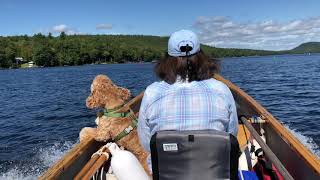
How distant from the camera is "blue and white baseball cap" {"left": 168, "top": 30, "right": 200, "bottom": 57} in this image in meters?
3.07

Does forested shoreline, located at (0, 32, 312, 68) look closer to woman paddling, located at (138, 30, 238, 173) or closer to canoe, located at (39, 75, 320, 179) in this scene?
canoe, located at (39, 75, 320, 179)

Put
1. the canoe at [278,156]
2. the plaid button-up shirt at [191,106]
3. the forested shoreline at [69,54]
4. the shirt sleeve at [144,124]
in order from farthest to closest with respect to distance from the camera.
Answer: the forested shoreline at [69,54], the canoe at [278,156], the shirt sleeve at [144,124], the plaid button-up shirt at [191,106]

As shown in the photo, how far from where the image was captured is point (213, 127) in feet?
→ 9.95

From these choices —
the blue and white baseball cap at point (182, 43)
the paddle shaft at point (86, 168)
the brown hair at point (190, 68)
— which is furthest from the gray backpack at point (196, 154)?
the paddle shaft at point (86, 168)

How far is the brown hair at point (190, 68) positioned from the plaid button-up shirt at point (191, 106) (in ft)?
0.15

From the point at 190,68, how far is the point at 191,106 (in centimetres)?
28

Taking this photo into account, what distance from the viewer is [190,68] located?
310cm

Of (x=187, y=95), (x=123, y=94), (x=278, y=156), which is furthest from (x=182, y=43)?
(x=278, y=156)

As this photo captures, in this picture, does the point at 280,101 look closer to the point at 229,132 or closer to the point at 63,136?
the point at 63,136

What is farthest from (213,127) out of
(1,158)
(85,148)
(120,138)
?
(1,158)

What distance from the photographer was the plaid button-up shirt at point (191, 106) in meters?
3.02

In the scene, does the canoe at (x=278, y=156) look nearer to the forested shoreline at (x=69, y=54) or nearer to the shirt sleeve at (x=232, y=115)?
the shirt sleeve at (x=232, y=115)

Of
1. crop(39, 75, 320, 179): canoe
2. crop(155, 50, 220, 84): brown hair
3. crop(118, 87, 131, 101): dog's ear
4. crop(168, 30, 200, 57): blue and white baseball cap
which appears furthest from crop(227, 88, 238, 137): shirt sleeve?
crop(118, 87, 131, 101): dog's ear

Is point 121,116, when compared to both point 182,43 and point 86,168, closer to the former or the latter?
point 86,168
